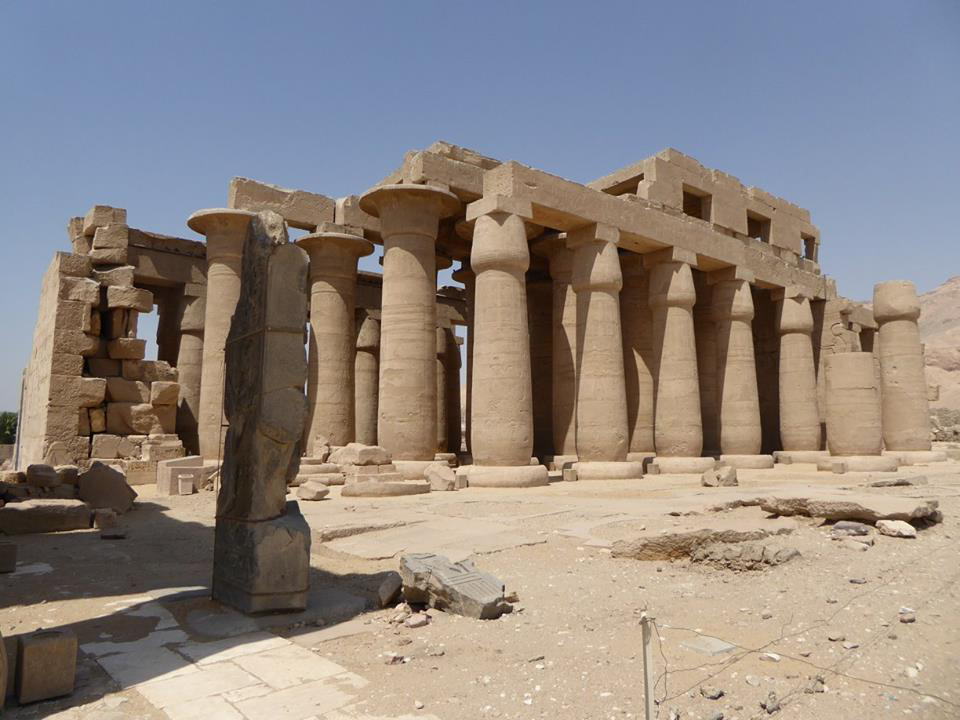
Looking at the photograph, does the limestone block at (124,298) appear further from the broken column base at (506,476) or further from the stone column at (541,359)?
the stone column at (541,359)

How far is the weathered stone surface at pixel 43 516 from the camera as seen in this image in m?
8.12

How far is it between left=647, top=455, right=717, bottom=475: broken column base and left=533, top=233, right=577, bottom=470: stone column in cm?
194

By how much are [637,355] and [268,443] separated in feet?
48.1

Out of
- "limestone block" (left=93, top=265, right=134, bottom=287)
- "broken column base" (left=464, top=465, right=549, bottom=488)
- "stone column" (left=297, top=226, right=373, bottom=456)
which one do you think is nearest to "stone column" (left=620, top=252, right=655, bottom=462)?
"broken column base" (left=464, top=465, right=549, bottom=488)

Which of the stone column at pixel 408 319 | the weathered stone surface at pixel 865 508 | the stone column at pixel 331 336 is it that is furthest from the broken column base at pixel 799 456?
the stone column at pixel 331 336

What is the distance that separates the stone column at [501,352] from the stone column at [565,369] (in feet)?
8.10

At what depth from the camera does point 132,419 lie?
14.5 meters

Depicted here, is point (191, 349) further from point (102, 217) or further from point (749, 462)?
point (749, 462)

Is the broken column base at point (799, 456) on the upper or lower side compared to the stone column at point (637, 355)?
lower

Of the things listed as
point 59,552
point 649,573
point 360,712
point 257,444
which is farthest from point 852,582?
point 59,552

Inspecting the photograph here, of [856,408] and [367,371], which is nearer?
[856,408]

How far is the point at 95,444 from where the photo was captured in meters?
14.0

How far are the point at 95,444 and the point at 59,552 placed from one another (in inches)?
313

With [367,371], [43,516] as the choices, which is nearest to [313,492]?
[43,516]
